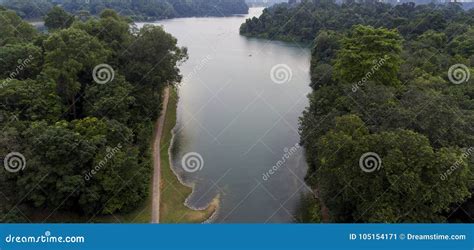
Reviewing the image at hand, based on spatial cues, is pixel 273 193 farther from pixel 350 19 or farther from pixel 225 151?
pixel 350 19

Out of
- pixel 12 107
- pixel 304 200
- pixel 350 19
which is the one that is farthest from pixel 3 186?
pixel 350 19

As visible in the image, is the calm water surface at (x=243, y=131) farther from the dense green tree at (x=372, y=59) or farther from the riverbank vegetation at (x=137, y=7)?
the riverbank vegetation at (x=137, y=7)

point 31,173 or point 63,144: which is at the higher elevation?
point 63,144

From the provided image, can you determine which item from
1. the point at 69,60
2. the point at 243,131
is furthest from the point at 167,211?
the point at 243,131

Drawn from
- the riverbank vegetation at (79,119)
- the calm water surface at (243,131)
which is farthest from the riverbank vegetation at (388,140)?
the riverbank vegetation at (79,119)

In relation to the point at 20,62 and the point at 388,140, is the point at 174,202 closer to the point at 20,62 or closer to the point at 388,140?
the point at 388,140
